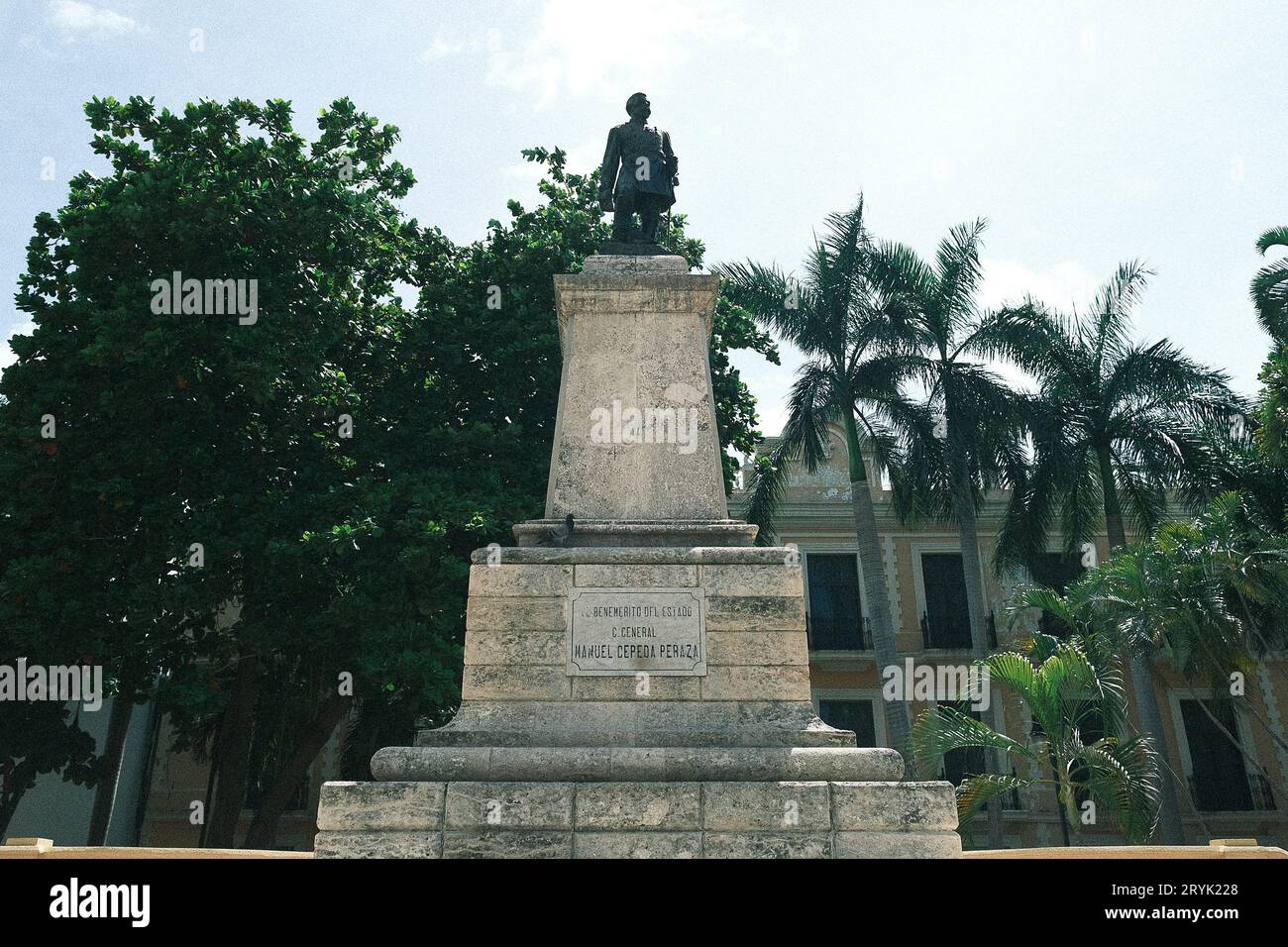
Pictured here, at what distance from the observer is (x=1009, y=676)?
14.0m

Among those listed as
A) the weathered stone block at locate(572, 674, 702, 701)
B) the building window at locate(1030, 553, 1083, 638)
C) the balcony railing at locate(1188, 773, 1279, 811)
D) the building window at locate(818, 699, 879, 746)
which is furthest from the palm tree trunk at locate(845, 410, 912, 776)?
the weathered stone block at locate(572, 674, 702, 701)

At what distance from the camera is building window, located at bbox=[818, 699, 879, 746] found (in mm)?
25594

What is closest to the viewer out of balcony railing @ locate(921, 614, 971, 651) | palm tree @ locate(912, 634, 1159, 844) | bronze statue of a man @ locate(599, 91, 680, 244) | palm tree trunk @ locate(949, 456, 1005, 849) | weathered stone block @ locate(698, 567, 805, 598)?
weathered stone block @ locate(698, 567, 805, 598)

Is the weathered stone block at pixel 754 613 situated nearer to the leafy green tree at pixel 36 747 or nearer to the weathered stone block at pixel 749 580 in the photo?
the weathered stone block at pixel 749 580

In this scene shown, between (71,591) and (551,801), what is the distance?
400 inches

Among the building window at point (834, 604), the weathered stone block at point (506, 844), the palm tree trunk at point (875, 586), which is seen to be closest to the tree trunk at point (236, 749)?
the weathered stone block at point (506, 844)

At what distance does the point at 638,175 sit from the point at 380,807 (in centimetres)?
602

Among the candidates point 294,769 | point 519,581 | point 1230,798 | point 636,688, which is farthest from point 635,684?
point 1230,798

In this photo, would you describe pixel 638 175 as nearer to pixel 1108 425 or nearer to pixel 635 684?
pixel 635 684

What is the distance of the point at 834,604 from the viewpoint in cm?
2691

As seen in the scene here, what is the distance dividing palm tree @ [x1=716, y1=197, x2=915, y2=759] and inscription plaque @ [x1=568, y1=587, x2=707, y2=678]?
13778 mm

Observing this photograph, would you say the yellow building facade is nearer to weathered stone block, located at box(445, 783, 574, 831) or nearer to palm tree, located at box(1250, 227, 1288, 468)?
palm tree, located at box(1250, 227, 1288, 468)
